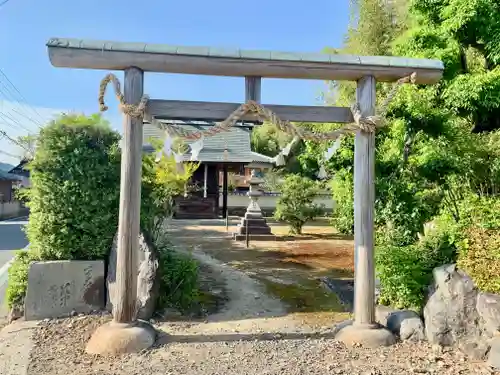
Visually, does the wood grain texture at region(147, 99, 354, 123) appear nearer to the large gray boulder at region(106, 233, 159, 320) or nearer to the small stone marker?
the large gray boulder at region(106, 233, 159, 320)

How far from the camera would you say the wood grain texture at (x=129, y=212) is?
3.85 m

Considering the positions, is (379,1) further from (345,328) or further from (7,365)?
(7,365)

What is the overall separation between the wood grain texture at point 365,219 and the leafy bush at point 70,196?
300 centimetres

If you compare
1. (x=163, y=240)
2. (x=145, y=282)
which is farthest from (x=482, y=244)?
(x=163, y=240)

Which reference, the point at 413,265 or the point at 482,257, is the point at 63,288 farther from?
the point at 482,257

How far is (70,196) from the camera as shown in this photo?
486 centimetres

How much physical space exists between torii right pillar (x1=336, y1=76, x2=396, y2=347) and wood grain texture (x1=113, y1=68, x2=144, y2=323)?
7.21ft

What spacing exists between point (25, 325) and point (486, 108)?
293 inches

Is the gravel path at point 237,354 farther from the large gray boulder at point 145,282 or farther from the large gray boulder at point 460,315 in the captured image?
the large gray boulder at point 145,282

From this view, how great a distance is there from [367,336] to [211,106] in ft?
9.21

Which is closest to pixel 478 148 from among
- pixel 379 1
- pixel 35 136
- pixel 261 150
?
pixel 35 136

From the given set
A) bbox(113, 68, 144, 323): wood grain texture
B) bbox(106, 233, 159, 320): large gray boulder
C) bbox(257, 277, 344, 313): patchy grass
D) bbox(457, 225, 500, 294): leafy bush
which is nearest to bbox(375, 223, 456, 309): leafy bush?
bbox(457, 225, 500, 294): leafy bush

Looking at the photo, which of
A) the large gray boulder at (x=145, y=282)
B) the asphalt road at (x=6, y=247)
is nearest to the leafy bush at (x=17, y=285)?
the asphalt road at (x=6, y=247)

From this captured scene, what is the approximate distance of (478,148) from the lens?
6105 mm
